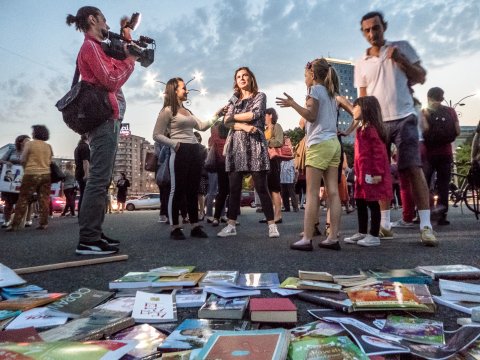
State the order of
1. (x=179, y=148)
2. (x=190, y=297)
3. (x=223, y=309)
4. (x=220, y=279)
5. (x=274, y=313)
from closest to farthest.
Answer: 1. (x=274, y=313)
2. (x=223, y=309)
3. (x=190, y=297)
4. (x=220, y=279)
5. (x=179, y=148)

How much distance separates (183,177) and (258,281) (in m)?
2.23

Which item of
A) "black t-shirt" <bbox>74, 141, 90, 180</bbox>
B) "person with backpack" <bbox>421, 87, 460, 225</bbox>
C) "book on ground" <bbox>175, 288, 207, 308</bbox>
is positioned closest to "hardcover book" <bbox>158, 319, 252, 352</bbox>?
"book on ground" <bbox>175, 288, 207, 308</bbox>

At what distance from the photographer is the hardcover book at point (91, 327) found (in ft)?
4.16

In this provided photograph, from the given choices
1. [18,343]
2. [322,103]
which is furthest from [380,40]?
[18,343]

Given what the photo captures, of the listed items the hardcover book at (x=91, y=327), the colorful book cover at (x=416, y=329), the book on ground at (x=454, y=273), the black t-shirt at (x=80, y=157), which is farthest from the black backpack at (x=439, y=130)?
the black t-shirt at (x=80, y=157)

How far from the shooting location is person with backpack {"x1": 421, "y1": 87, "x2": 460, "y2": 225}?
5.05 meters

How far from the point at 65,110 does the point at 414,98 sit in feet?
10.2

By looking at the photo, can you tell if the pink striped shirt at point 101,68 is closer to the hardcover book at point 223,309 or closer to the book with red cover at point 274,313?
the hardcover book at point 223,309

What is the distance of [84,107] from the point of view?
308 cm

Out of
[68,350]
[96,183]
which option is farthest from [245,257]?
[68,350]

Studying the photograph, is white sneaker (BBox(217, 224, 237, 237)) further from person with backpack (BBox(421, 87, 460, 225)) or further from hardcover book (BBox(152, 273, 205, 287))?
person with backpack (BBox(421, 87, 460, 225))

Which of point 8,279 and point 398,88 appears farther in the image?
point 398,88

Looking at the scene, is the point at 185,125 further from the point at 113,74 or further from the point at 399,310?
the point at 399,310

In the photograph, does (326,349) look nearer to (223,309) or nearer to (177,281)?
(223,309)
